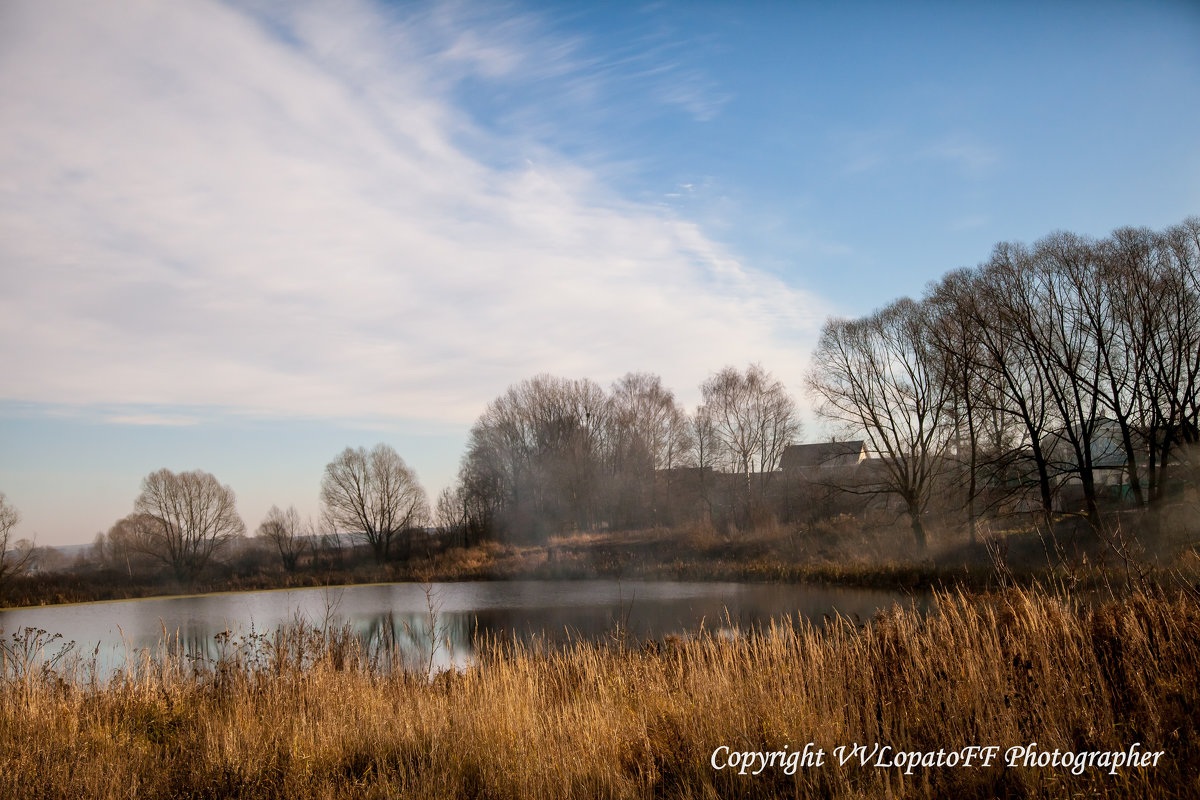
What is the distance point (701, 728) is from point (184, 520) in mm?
47076

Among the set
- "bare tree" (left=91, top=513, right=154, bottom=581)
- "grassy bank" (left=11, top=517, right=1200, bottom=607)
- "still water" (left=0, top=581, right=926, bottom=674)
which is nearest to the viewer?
"still water" (left=0, top=581, right=926, bottom=674)

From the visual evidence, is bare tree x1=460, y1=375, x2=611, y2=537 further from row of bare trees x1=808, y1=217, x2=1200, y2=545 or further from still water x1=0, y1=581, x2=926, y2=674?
row of bare trees x1=808, y1=217, x2=1200, y2=545

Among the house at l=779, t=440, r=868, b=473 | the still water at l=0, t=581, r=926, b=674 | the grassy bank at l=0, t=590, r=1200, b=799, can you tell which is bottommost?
the still water at l=0, t=581, r=926, b=674

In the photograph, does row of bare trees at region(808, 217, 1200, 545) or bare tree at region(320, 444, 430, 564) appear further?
bare tree at region(320, 444, 430, 564)

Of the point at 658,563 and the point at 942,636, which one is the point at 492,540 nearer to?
the point at 658,563

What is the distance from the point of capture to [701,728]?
15.8 feet

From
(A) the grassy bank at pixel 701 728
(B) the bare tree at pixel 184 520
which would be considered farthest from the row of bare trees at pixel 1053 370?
(B) the bare tree at pixel 184 520

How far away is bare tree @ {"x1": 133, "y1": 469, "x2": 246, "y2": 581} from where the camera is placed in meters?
41.8

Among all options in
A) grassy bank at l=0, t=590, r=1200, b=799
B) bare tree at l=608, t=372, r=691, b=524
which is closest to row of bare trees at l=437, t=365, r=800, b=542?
bare tree at l=608, t=372, r=691, b=524

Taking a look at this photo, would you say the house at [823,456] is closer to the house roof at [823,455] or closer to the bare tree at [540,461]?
the house roof at [823,455]

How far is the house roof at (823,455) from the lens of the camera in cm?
3017

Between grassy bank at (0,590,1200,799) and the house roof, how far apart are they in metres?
24.1

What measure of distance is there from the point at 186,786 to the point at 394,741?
141 cm

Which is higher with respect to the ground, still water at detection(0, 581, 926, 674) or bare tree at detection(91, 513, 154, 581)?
bare tree at detection(91, 513, 154, 581)
